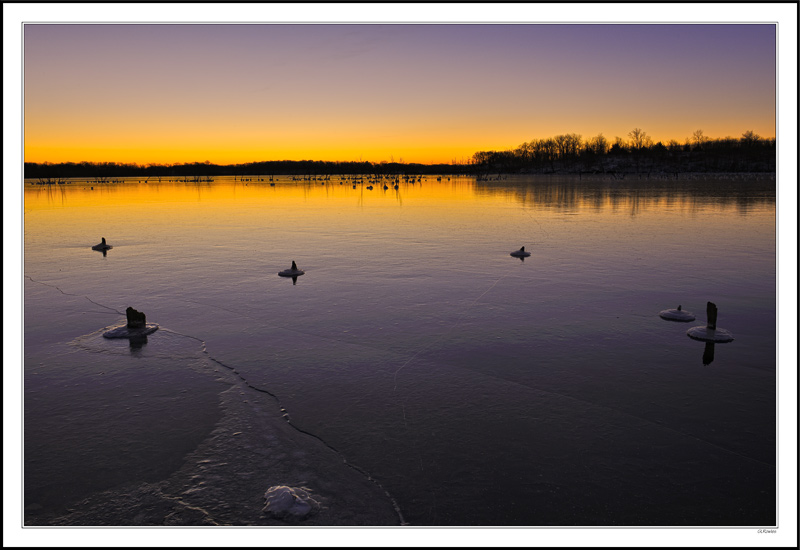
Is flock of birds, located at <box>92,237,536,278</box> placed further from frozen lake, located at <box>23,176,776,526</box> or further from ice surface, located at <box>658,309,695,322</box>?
ice surface, located at <box>658,309,695,322</box>

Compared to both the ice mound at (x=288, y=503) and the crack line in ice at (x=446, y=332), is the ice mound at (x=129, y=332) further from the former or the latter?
the ice mound at (x=288, y=503)

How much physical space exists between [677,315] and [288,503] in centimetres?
1068

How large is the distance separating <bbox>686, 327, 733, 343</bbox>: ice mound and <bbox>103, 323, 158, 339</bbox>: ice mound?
41.1ft

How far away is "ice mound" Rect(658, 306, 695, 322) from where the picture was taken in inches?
487

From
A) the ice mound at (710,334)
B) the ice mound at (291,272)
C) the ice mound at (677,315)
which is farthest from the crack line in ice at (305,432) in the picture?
the ice mound at (677,315)

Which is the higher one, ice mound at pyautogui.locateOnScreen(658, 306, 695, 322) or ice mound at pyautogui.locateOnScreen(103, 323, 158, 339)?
ice mound at pyautogui.locateOnScreen(658, 306, 695, 322)

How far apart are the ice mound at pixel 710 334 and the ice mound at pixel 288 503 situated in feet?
30.8

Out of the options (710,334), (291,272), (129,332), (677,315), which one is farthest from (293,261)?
(710,334)

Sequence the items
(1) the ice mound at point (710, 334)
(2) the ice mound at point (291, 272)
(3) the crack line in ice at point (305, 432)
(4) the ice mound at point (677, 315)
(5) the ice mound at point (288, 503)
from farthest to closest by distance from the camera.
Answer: (2) the ice mound at point (291, 272)
(4) the ice mound at point (677, 315)
(1) the ice mound at point (710, 334)
(3) the crack line in ice at point (305, 432)
(5) the ice mound at point (288, 503)

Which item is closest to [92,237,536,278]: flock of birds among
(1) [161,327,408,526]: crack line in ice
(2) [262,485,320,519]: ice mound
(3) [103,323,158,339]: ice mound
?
(3) [103,323,158,339]: ice mound

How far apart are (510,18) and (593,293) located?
33.5 ft

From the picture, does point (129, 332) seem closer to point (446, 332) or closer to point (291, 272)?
point (291, 272)

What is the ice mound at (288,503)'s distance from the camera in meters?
5.69

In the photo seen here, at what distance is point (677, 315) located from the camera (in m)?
12.5
